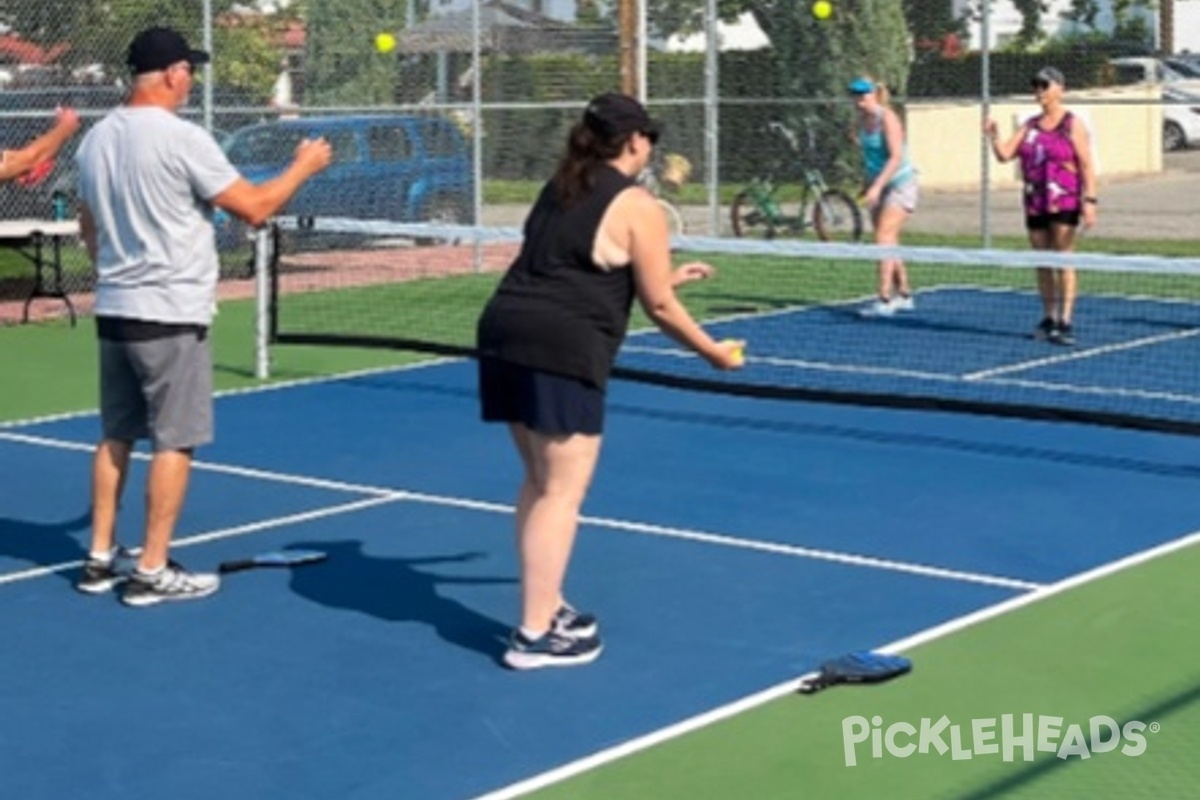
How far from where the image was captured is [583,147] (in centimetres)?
789

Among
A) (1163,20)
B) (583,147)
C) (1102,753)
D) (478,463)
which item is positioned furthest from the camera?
(1163,20)

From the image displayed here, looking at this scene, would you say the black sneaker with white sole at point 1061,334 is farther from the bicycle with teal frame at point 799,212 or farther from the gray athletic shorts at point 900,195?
the bicycle with teal frame at point 799,212

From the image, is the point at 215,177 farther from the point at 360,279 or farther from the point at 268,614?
the point at 360,279

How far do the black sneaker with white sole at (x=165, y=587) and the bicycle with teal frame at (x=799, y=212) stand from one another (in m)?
15.7

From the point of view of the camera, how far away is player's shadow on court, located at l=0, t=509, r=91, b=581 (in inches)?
391

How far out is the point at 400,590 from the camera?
9.29 metres

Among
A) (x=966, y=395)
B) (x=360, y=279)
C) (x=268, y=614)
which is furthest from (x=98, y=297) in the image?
(x=360, y=279)

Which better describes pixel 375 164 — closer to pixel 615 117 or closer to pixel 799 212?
pixel 799 212

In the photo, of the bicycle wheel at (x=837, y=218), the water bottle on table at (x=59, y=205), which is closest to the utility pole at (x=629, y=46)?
the bicycle wheel at (x=837, y=218)

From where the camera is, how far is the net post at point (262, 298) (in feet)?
49.3

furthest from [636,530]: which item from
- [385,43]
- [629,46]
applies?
[629,46]

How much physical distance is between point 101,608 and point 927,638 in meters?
3.06

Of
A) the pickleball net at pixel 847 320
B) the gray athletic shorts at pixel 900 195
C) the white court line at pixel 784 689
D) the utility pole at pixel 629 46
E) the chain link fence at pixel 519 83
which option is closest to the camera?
the white court line at pixel 784 689

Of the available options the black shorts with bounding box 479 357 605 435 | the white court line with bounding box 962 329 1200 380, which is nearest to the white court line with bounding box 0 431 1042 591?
the black shorts with bounding box 479 357 605 435
